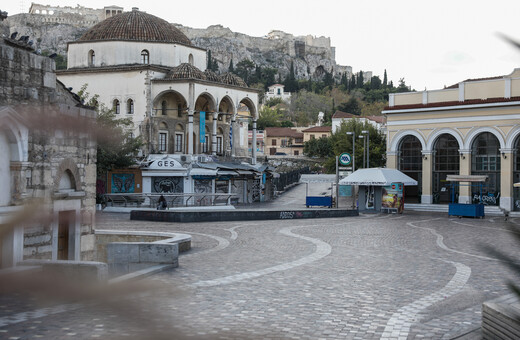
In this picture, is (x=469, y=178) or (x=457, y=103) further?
(x=457, y=103)

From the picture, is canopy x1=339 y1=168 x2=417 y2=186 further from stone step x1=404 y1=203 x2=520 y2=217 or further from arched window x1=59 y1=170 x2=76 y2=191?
arched window x1=59 y1=170 x2=76 y2=191

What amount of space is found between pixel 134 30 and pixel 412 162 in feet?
79.1

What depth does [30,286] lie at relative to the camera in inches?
60.8

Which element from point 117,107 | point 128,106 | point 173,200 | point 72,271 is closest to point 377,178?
point 173,200

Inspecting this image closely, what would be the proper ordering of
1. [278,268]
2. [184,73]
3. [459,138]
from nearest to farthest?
[278,268]
[459,138]
[184,73]

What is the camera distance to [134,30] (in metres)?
51.2

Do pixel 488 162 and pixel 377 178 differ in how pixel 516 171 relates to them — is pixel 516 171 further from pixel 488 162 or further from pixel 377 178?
pixel 377 178

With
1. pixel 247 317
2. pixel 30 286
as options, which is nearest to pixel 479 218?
pixel 247 317

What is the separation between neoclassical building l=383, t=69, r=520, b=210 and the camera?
39.7 m

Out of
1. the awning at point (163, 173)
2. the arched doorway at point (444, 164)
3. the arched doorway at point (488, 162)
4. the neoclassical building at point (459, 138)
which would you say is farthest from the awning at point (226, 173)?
the arched doorway at point (488, 162)

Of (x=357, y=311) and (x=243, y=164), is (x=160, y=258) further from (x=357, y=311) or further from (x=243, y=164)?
(x=243, y=164)

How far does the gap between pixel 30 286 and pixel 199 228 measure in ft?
82.9

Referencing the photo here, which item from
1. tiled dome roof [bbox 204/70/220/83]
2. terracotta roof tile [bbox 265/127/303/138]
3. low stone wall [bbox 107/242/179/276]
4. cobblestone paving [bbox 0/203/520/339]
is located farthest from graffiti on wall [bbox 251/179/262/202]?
terracotta roof tile [bbox 265/127/303/138]

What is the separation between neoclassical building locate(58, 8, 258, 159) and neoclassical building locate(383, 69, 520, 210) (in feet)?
46.0
